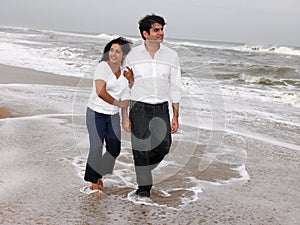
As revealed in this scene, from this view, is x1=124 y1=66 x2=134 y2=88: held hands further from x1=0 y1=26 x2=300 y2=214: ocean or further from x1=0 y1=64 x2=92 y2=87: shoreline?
x1=0 y1=64 x2=92 y2=87: shoreline

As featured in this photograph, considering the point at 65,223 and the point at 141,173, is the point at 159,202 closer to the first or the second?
the point at 141,173

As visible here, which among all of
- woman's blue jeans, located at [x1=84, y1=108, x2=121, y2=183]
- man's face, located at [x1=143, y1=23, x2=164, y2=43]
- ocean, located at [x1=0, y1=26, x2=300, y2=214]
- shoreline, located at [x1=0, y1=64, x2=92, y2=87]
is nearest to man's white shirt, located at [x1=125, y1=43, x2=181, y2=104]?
man's face, located at [x1=143, y1=23, x2=164, y2=43]

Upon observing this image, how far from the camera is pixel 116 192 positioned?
13.4ft

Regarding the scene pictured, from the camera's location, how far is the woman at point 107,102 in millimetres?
3762

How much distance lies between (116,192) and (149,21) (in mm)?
1639

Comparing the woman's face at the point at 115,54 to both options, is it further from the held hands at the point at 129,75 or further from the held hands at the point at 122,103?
the held hands at the point at 122,103

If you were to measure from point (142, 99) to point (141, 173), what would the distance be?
0.68 metres

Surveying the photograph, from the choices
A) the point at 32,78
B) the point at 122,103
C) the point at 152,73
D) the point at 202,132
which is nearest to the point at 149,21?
the point at 152,73

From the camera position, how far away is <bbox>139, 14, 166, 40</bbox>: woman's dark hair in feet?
12.1

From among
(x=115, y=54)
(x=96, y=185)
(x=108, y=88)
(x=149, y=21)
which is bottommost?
(x=96, y=185)

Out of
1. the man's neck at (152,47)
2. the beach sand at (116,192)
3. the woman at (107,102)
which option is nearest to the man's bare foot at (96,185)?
the woman at (107,102)

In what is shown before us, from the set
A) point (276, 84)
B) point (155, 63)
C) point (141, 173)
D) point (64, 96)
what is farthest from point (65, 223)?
point (276, 84)

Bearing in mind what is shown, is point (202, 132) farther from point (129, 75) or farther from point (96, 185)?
point (129, 75)

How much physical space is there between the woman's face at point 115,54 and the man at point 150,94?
3.0 inches
